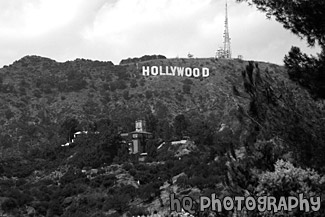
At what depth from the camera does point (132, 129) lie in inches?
2527

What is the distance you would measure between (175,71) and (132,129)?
109 feet

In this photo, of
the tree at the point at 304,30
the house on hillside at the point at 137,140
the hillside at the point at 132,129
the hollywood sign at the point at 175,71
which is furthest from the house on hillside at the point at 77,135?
the tree at the point at 304,30

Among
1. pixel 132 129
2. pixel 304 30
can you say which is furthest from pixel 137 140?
pixel 304 30

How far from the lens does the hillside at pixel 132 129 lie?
11906mm

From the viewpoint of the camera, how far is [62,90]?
87.8 m

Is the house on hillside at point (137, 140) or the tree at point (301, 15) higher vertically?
the tree at point (301, 15)

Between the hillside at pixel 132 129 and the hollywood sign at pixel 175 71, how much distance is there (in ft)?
5.39

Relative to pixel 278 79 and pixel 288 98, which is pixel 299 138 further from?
pixel 278 79

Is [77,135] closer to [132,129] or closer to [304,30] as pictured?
[132,129]

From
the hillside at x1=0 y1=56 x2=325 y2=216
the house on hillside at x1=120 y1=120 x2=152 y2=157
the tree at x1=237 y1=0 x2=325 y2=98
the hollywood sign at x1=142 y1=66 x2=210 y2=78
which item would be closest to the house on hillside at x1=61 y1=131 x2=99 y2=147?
the hillside at x1=0 y1=56 x2=325 y2=216

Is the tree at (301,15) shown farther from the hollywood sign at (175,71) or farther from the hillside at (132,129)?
the hollywood sign at (175,71)

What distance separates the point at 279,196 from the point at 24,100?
74621mm

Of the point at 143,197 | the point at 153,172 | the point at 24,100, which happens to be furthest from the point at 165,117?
the point at 143,197

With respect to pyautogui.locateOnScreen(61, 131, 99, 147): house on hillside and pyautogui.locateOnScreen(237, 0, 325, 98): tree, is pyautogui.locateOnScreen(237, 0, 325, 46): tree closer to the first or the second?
pyautogui.locateOnScreen(237, 0, 325, 98): tree
